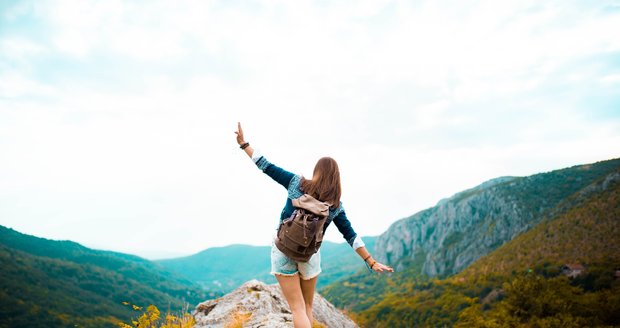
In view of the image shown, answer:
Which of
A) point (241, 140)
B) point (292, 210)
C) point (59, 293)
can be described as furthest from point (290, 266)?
point (59, 293)

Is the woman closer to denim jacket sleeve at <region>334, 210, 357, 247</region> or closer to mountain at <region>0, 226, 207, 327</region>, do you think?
denim jacket sleeve at <region>334, 210, 357, 247</region>

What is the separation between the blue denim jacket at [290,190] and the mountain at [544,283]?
A: 36.0m

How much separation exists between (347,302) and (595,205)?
10873 centimetres

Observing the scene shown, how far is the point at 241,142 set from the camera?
434cm

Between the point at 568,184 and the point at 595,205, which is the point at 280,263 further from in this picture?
the point at 568,184

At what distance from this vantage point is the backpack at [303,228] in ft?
12.0

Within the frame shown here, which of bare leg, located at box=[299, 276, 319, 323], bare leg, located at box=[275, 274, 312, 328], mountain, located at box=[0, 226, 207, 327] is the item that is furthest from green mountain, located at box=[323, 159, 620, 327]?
mountain, located at box=[0, 226, 207, 327]

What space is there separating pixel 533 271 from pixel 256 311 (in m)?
88.3

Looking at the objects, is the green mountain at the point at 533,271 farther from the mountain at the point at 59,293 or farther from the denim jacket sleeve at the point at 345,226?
the mountain at the point at 59,293

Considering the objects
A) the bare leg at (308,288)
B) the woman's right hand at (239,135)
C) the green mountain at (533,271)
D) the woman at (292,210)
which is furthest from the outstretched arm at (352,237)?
the green mountain at (533,271)

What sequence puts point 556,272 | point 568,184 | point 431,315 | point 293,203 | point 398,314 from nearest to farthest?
point 293,203, point 556,272, point 431,315, point 398,314, point 568,184

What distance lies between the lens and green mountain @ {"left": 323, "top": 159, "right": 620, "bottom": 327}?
39719mm

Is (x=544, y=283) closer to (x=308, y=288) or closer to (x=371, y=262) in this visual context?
(x=371, y=262)

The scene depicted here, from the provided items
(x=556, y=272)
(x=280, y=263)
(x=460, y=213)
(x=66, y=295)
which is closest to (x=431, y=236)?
(x=460, y=213)
